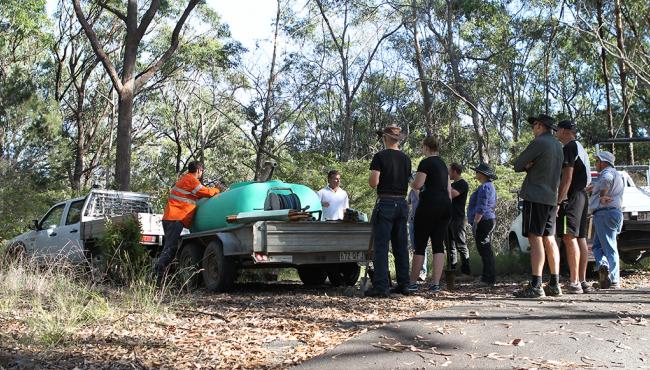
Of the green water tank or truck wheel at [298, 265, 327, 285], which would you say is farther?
truck wheel at [298, 265, 327, 285]

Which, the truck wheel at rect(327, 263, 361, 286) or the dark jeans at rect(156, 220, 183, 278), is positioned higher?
the dark jeans at rect(156, 220, 183, 278)

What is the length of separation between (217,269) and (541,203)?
4419 millimetres

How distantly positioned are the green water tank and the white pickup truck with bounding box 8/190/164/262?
1.93 m

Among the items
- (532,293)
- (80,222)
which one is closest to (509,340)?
(532,293)

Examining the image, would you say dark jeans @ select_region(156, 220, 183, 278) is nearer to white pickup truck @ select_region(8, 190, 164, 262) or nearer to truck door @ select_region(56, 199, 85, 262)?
white pickup truck @ select_region(8, 190, 164, 262)

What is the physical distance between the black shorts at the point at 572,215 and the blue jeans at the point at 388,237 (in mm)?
1830

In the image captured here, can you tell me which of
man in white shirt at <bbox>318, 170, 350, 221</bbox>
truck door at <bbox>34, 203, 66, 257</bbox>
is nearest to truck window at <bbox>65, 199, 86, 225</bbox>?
truck door at <bbox>34, 203, 66, 257</bbox>

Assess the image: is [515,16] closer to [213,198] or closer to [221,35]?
[221,35]

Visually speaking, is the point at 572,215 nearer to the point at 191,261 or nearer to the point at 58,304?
the point at 191,261

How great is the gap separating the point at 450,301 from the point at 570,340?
2.52 m

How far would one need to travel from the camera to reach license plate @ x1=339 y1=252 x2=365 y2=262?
30.1 ft

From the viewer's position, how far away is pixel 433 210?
27.0ft

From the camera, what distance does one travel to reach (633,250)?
386 inches

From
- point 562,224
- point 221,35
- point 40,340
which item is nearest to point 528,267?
point 562,224
